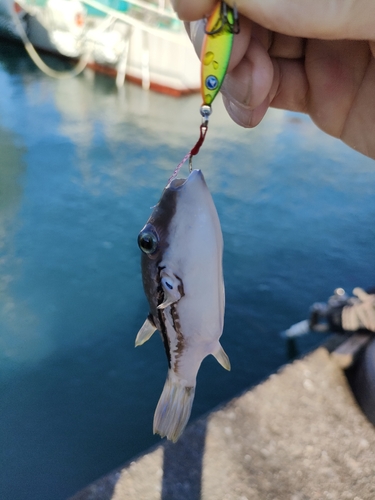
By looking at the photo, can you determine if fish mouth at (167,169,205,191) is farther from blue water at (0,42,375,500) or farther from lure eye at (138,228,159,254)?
blue water at (0,42,375,500)

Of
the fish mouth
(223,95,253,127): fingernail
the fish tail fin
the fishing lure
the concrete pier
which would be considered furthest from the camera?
the concrete pier

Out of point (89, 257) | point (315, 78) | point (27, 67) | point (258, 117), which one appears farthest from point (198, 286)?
point (27, 67)

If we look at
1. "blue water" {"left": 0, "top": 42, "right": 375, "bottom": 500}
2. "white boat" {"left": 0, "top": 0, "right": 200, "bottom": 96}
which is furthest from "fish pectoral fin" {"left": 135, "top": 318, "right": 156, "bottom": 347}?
"white boat" {"left": 0, "top": 0, "right": 200, "bottom": 96}

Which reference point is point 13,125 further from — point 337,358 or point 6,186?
point 337,358

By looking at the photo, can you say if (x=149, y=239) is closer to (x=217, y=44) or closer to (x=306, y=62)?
(x=217, y=44)

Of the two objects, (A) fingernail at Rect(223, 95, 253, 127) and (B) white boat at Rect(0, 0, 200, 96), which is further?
(B) white boat at Rect(0, 0, 200, 96)

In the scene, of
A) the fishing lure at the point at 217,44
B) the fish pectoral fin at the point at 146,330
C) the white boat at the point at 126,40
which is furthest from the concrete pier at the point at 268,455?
the white boat at the point at 126,40

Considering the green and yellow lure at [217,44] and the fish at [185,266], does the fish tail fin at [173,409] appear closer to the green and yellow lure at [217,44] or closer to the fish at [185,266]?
the fish at [185,266]

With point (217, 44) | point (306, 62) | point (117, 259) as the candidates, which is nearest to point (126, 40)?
point (117, 259)

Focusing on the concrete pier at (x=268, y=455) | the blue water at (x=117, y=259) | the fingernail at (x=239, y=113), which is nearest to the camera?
the fingernail at (x=239, y=113)
